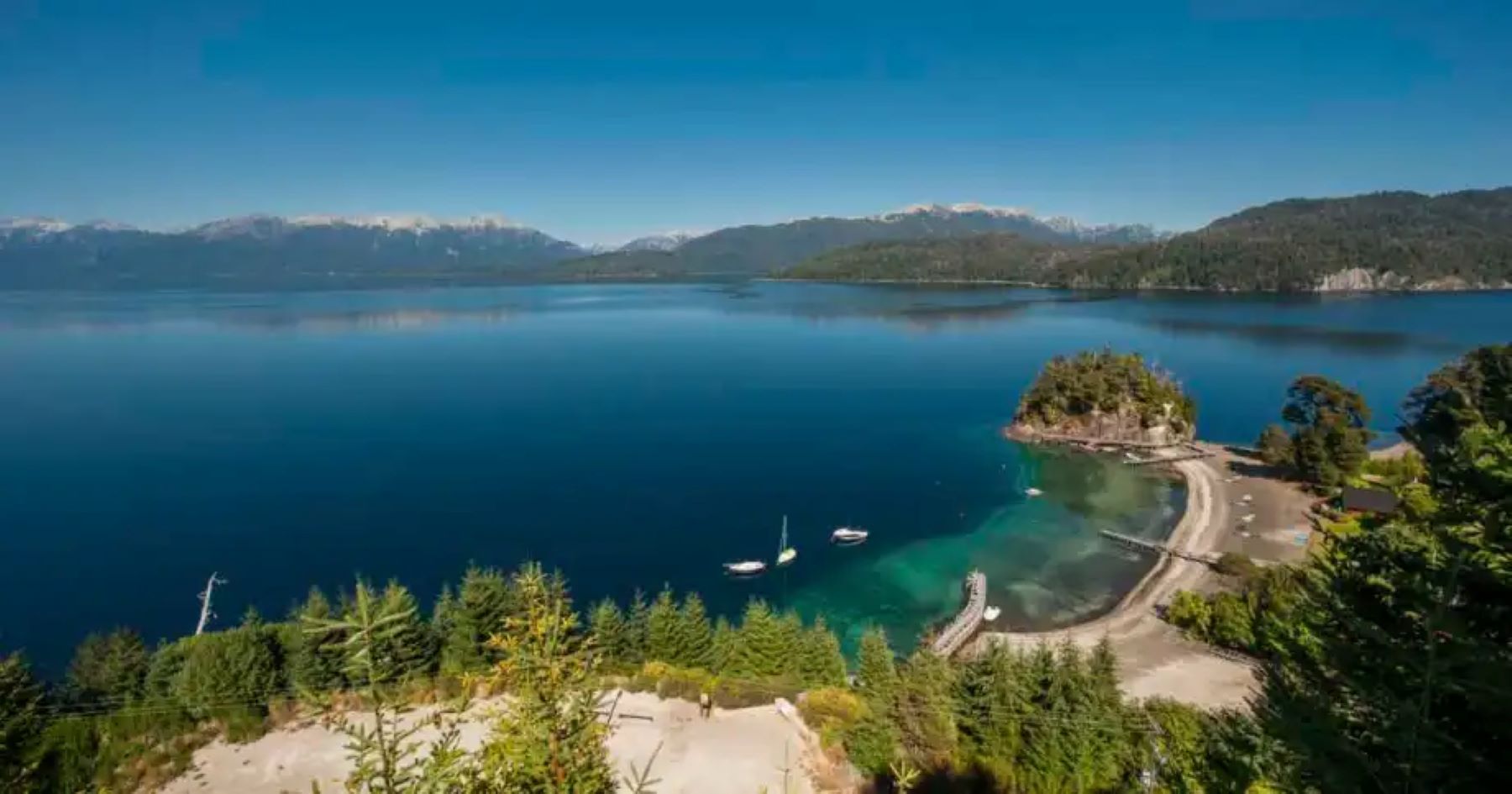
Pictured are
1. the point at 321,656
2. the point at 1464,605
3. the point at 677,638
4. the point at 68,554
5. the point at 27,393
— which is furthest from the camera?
the point at 27,393

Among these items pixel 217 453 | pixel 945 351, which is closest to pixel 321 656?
pixel 217 453

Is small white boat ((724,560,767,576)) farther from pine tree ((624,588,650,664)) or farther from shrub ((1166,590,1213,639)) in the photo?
shrub ((1166,590,1213,639))

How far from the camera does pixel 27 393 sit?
254 feet

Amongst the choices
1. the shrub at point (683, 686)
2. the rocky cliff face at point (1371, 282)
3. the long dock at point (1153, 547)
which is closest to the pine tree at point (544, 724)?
the shrub at point (683, 686)

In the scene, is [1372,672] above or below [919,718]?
above

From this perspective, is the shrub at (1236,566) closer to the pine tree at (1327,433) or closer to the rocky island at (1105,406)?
the pine tree at (1327,433)

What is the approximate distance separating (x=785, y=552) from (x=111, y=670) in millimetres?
26743

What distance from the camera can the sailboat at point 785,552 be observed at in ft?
123

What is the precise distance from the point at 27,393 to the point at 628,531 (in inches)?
3194

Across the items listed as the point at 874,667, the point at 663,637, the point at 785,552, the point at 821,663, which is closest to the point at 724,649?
the point at 663,637

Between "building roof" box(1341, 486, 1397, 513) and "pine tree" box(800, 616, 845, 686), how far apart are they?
31970mm

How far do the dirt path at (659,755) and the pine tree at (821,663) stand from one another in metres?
4.11

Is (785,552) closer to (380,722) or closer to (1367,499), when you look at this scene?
(1367,499)

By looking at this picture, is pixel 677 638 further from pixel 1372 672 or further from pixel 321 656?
pixel 1372 672
